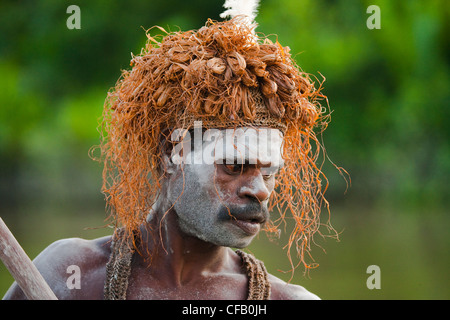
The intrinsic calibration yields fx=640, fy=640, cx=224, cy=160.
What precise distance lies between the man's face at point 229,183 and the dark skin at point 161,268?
97mm

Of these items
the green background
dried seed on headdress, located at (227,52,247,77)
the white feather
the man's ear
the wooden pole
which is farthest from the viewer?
the green background

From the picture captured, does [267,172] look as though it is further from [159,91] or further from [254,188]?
[159,91]

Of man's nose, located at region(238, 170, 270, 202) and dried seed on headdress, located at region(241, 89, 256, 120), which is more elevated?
dried seed on headdress, located at region(241, 89, 256, 120)

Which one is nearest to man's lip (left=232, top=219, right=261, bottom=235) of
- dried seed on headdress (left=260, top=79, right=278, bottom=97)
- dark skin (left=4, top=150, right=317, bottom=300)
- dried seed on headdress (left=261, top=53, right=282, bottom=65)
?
dark skin (left=4, top=150, right=317, bottom=300)

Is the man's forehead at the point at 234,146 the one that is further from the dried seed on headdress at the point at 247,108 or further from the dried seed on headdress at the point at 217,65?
the dried seed on headdress at the point at 217,65

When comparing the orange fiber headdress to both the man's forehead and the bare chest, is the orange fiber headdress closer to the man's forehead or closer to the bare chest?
the man's forehead

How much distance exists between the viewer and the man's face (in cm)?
225

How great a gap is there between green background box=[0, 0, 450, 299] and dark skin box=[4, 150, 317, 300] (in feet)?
35.3

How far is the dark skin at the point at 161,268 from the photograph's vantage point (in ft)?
7.95

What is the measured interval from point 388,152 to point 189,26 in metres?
5.44

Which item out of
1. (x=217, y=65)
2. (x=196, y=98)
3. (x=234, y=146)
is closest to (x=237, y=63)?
(x=217, y=65)

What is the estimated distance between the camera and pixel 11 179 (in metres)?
15.5

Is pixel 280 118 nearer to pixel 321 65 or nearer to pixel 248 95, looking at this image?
pixel 248 95

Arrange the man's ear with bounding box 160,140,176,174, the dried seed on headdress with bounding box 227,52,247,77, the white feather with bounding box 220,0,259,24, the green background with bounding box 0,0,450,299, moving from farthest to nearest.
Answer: the green background with bounding box 0,0,450,299 < the white feather with bounding box 220,0,259,24 < the man's ear with bounding box 160,140,176,174 < the dried seed on headdress with bounding box 227,52,247,77
